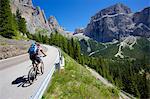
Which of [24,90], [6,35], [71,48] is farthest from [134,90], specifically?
[24,90]

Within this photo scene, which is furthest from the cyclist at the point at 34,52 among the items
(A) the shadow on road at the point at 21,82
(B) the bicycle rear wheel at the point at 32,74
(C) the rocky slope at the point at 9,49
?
(C) the rocky slope at the point at 9,49

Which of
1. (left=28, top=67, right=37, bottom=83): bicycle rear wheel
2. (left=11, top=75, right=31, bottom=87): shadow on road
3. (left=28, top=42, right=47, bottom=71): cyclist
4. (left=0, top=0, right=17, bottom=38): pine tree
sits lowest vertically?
(left=11, top=75, right=31, bottom=87): shadow on road

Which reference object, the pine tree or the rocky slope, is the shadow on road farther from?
the pine tree

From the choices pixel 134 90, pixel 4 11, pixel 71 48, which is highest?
pixel 4 11

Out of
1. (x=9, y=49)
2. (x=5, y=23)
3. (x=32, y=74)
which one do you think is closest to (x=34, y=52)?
(x=32, y=74)

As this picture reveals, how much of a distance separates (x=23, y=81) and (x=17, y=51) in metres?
21.9

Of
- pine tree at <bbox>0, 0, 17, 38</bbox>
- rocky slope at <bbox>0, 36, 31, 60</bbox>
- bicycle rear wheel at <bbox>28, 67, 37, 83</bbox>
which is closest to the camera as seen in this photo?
bicycle rear wheel at <bbox>28, 67, 37, 83</bbox>

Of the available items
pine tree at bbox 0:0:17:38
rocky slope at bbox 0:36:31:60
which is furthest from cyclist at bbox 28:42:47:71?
pine tree at bbox 0:0:17:38

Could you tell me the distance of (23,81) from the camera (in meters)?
16.7

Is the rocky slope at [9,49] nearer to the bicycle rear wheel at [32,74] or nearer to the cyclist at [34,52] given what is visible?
the cyclist at [34,52]

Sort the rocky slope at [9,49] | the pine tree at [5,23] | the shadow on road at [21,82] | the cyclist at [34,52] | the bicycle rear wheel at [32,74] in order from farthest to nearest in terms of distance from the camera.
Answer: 1. the pine tree at [5,23]
2. the rocky slope at [9,49]
3. the bicycle rear wheel at [32,74]
4. the cyclist at [34,52]
5. the shadow on road at [21,82]

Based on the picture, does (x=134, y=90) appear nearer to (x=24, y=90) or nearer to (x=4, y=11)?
(x=4, y=11)

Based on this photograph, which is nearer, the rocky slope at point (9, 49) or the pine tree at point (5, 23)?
the rocky slope at point (9, 49)

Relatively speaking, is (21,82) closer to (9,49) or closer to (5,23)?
(9,49)
